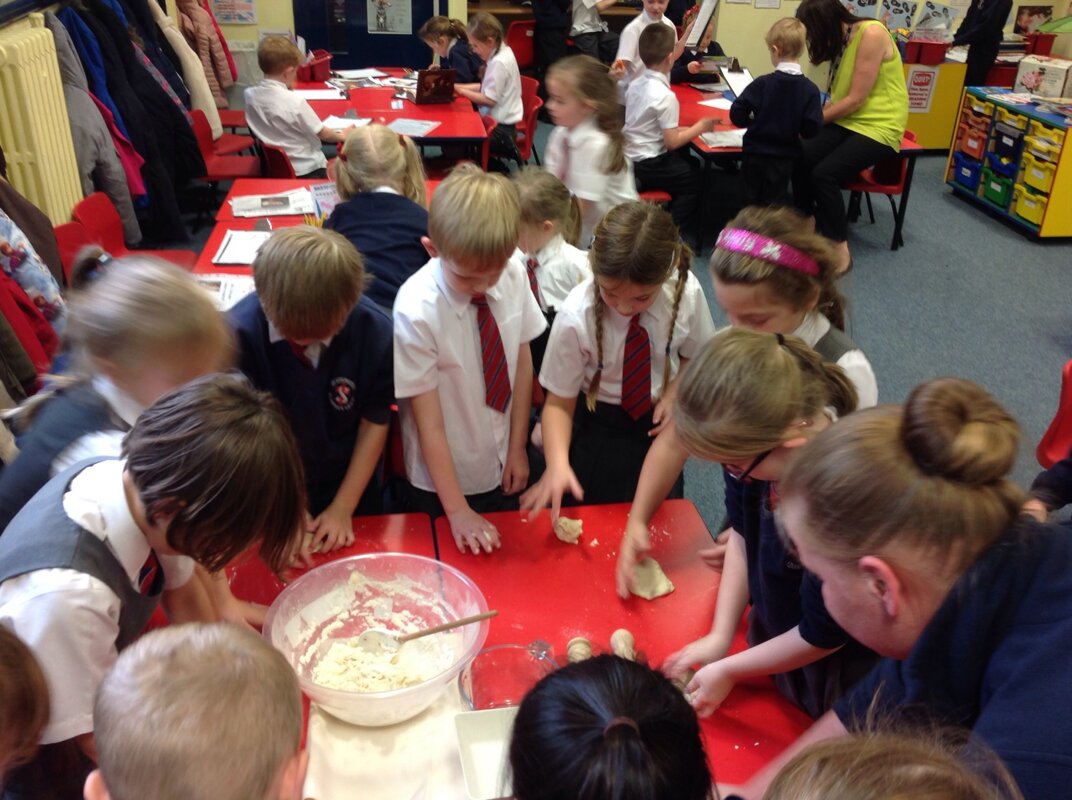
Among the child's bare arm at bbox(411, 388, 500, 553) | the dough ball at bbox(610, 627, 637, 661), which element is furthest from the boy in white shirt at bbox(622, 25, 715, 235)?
the dough ball at bbox(610, 627, 637, 661)

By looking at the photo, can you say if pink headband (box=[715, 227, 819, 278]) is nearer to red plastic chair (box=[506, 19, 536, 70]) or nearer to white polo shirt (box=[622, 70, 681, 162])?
white polo shirt (box=[622, 70, 681, 162])

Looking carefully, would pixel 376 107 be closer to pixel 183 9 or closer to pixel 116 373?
pixel 183 9

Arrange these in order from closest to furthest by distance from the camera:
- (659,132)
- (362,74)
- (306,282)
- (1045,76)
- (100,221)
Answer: (306,282), (100,221), (659,132), (1045,76), (362,74)

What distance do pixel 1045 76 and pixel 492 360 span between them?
19.5 ft

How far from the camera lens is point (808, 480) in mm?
1176

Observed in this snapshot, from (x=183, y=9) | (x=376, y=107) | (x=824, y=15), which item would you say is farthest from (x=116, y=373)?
(x=183, y=9)

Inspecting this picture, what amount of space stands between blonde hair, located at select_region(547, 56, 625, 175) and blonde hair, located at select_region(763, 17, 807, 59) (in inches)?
74.3

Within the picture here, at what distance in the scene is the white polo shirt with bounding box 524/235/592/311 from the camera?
2850 mm

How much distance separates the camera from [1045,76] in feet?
20.3

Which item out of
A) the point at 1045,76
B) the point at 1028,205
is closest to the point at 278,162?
the point at 1028,205

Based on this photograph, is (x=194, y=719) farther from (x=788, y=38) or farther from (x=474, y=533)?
(x=788, y=38)

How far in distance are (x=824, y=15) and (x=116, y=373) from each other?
4995 millimetres

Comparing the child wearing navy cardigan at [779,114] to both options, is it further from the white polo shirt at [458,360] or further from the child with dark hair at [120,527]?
the child with dark hair at [120,527]

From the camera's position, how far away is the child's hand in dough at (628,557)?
172 centimetres
